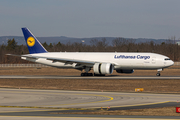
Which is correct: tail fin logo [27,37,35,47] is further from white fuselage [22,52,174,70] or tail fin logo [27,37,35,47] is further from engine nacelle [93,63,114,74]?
engine nacelle [93,63,114,74]

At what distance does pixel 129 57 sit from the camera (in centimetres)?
5350

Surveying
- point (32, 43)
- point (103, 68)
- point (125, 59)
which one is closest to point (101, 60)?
point (103, 68)

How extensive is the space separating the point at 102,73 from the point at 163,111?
34.2 m

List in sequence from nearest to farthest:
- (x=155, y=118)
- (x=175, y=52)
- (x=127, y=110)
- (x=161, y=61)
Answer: (x=155, y=118) → (x=127, y=110) → (x=161, y=61) → (x=175, y=52)

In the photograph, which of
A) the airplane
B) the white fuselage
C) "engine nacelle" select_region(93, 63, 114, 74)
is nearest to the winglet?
the airplane

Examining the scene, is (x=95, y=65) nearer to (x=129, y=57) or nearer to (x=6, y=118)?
(x=129, y=57)

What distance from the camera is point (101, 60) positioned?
55688mm

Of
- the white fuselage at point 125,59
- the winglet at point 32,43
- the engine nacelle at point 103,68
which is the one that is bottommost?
the engine nacelle at point 103,68

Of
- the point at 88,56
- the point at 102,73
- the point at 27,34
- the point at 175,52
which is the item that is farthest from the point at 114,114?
the point at 175,52

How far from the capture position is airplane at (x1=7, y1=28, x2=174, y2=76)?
52250 millimetres

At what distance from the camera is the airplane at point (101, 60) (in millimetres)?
52250

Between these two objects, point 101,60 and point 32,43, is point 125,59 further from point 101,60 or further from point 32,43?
point 32,43

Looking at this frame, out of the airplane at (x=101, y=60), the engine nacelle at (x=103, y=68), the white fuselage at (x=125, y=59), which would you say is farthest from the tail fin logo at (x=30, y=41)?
the engine nacelle at (x=103, y=68)

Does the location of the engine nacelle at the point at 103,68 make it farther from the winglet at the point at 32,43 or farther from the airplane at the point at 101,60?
the winglet at the point at 32,43
